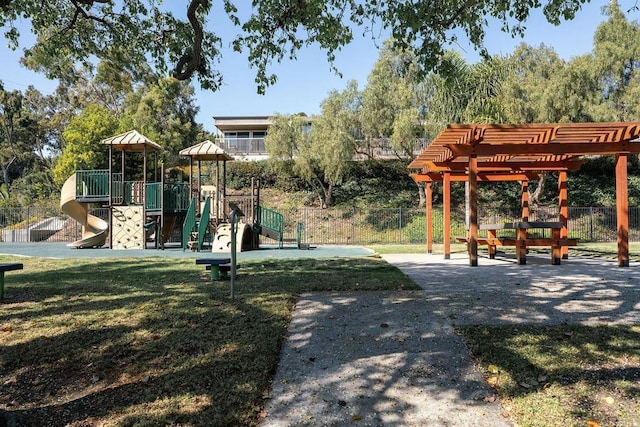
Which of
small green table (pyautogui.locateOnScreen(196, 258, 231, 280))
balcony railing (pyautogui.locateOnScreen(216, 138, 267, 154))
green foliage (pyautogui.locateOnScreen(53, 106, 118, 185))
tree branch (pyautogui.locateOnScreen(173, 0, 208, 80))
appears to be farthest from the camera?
balcony railing (pyautogui.locateOnScreen(216, 138, 267, 154))

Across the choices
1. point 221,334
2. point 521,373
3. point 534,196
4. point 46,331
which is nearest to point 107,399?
point 221,334

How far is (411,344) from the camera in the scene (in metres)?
4.25

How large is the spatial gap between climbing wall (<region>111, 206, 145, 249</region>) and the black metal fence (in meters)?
8.44

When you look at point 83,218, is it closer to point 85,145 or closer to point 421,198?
point 85,145

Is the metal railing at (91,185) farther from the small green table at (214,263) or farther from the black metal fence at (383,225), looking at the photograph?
the small green table at (214,263)

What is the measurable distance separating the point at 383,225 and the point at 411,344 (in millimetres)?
19792

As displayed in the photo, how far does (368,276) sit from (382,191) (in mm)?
20506

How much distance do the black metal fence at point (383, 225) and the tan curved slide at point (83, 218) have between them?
7.12m

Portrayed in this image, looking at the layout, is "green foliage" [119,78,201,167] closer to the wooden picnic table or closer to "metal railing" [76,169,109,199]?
"metal railing" [76,169,109,199]

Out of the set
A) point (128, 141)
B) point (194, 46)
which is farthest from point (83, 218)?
point (194, 46)

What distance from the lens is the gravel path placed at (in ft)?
10.2

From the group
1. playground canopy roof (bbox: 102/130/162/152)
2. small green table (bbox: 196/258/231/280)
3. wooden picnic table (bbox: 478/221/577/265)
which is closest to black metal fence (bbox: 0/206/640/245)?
playground canopy roof (bbox: 102/130/162/152)

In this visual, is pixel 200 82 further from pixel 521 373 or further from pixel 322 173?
pixel 322 173

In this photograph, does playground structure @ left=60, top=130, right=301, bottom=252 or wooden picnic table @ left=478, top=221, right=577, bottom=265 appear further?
playground structure @ left=60, top=130, right=301, bottom=252
